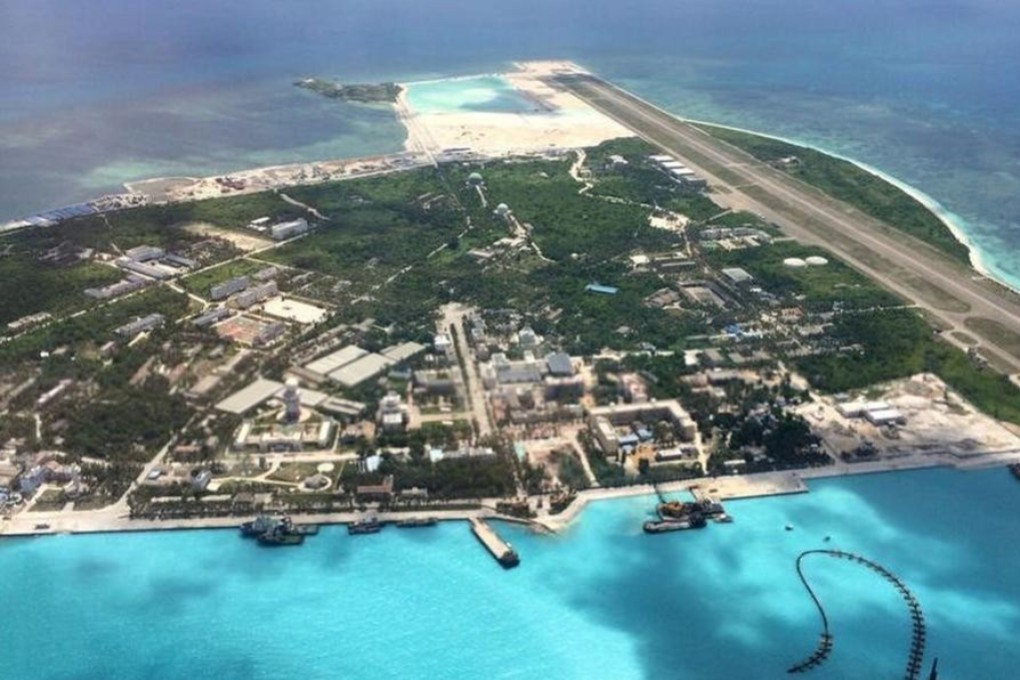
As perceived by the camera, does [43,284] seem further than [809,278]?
No

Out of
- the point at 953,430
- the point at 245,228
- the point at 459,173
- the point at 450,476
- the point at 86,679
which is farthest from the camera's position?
the point at 459,173

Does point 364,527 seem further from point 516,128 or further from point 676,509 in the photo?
point 516,128

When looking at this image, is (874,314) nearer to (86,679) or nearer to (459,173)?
(459,173)

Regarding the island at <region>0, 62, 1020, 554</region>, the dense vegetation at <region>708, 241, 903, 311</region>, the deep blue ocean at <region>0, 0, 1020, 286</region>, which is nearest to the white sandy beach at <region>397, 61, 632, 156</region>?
the deep blue ocean at <region>0, 0, 1020, 286</region>

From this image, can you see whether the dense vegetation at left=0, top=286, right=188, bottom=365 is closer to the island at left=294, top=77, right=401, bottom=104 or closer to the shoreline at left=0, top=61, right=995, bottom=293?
the shoreline at left=0, top=61, right=995, bottom=293

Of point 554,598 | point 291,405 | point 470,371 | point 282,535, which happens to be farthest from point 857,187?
point 282,535

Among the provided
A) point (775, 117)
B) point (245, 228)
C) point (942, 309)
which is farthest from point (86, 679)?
point (775, 117)
